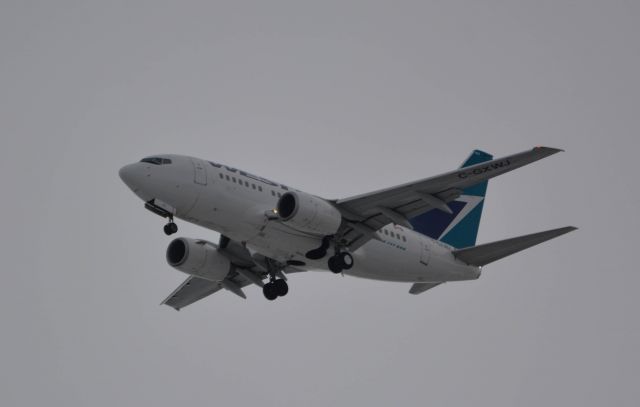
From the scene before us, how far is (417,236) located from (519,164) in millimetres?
8406

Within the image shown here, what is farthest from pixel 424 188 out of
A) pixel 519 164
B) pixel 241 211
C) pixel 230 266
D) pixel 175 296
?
pixel 175 296

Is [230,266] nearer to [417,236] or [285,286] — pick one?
[285,286]

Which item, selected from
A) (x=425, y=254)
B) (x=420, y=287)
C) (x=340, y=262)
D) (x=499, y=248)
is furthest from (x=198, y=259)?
(x=499, y=248)

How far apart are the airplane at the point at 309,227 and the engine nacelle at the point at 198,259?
41 mm

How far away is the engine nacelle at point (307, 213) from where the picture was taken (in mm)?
34750

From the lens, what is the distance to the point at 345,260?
37.2 metres

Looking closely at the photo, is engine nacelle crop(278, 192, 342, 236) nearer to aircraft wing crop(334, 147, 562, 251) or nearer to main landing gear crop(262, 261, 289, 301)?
aircraft wing crop(334, 147, 562, 251)

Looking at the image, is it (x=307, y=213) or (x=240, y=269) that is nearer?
(x=307, y=213)

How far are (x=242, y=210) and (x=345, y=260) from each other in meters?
4.68

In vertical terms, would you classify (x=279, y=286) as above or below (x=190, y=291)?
below

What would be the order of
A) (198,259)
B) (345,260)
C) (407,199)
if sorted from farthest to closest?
(198,259) → (345,260) → (407,199)

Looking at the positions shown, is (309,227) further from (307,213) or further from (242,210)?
(242,210)

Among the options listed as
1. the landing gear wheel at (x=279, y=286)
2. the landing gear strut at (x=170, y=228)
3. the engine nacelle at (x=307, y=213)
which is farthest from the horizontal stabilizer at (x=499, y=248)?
the landing gear strut at (x=170, y=228)

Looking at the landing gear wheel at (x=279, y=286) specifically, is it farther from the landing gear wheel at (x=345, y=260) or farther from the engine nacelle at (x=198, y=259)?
the landing gear wheel at (x=345, y=260)
